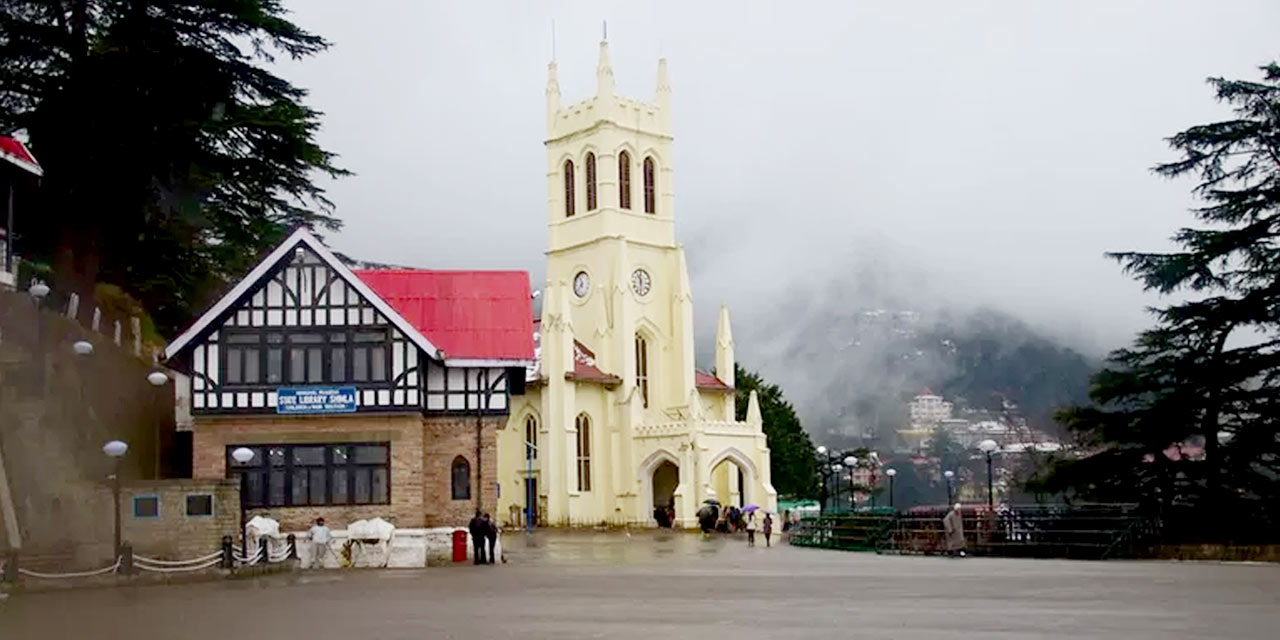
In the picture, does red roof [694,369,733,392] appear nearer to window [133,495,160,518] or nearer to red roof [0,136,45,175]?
red roof [0,136,45,175]

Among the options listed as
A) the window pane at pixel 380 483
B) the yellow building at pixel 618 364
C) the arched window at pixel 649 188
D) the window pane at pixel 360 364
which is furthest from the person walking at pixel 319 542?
the arched window at pixel 649 188

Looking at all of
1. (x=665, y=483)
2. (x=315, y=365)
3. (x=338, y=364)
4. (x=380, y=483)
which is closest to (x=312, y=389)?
(x=315, y=365)

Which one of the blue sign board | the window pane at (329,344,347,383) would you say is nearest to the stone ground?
the blue sign board

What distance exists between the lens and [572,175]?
73.4 metres

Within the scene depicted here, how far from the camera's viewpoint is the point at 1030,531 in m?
30.1

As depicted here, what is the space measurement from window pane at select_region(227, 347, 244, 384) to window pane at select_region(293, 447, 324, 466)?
77.8 inches

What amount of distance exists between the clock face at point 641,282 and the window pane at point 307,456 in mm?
39251

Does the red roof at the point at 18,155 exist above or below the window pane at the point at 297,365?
above

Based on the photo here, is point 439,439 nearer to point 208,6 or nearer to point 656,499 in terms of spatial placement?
point 208,6

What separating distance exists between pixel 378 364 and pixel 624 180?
41.4m

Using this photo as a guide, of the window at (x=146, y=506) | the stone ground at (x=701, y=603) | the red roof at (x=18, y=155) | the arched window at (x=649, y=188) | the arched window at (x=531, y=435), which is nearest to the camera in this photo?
the stone ground at (x=701, y=603)

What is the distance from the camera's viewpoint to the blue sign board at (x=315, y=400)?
31.3 m

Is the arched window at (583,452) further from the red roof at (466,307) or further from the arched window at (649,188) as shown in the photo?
the red roof at (466,307)

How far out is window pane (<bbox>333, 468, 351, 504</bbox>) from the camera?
31.4 m
